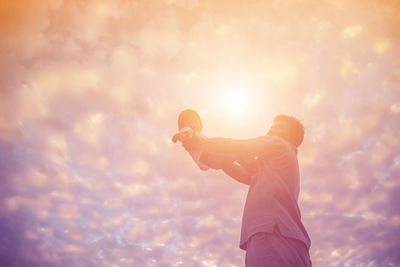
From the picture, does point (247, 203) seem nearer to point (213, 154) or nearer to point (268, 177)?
point (268, 177)

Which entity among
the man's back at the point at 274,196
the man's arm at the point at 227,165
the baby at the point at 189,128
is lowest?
the man's back at the point at 274,196

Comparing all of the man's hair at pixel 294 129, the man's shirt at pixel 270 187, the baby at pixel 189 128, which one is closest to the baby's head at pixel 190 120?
the baby at pixel 189 128

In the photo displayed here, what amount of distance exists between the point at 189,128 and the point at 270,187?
4.70ft

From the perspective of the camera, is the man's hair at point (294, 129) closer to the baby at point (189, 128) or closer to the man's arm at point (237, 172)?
the man's arm at point (237, 172)

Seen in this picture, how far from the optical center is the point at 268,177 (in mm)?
3402

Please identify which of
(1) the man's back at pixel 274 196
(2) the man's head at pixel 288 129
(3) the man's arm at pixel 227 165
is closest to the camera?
(1) the man's back at pixel 274 196

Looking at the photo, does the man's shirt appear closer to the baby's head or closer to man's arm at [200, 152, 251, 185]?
man's arm at [200, 152, 251, 185]

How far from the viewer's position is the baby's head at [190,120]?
3744 mm

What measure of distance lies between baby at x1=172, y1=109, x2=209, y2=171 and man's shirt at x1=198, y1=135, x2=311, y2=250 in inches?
9.1

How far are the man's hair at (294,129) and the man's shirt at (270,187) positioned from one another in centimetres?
38

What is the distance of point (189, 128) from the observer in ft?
11.6

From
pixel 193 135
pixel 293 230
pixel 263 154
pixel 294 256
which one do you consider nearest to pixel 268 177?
pixel 263 154

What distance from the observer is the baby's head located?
12.3ft

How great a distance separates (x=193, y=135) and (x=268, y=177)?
1.25m
